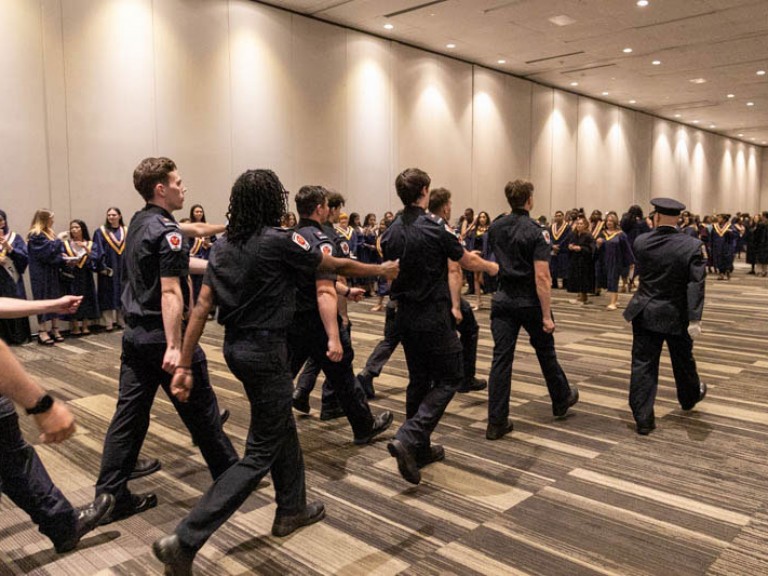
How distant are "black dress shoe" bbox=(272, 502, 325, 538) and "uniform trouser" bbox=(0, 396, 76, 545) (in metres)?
0.82

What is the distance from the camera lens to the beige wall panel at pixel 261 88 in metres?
9.95

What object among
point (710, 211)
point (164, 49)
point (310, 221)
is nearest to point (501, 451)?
point (310, 221)

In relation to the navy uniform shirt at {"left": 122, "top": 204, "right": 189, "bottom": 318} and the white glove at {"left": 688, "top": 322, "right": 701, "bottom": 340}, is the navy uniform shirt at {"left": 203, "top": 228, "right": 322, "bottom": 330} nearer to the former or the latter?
the navy uniform shirt at {"left": 122, "top": 204, "right": 189, "bottom": 318}

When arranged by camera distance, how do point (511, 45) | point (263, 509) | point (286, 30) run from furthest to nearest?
point (511, 45)
point (286, 30)
point (263, 509)

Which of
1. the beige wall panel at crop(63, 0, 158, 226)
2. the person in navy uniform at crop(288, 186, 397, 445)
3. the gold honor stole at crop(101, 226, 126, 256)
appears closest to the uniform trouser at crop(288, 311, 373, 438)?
the person in navy uniform at crop(288, 186, 397, 445)

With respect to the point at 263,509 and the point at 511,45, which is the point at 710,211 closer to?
the point at 511,45

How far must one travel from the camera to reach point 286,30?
413 inches

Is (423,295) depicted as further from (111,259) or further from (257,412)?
(111,259)

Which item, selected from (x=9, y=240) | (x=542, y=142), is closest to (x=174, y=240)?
(x=9, y=240)

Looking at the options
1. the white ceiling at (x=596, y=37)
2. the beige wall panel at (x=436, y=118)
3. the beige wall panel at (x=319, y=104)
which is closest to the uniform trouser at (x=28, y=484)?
the beige wall panel at (x=319, y=104)

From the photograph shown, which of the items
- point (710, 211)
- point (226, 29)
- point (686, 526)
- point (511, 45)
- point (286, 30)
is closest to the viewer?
point (686, 526)

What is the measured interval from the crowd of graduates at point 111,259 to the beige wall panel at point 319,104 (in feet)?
3.26

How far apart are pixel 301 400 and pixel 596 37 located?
1024 centimetres

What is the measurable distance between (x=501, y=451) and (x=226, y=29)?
8.14m
